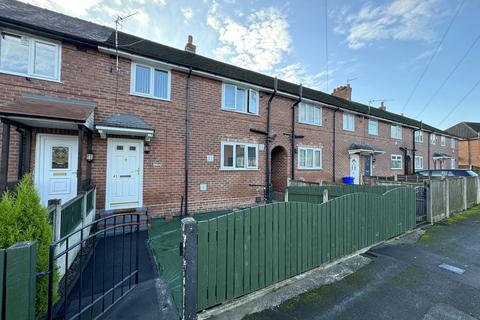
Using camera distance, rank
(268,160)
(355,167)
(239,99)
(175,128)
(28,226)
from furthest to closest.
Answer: (355,167), (268,160), (239,99), (175,128), (28,226)

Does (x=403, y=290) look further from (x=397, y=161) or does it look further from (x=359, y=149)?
(x=397, y=161)

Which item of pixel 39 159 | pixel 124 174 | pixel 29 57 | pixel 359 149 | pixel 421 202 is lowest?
pixel 421 202

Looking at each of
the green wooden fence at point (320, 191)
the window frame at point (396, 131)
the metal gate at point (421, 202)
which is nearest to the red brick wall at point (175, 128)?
the green wooden fence at point (320, 191)

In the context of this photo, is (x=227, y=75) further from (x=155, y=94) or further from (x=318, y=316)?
(x=318, y=316)

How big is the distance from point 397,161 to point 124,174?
21.5m

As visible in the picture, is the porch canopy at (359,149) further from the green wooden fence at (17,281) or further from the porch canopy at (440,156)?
the green wooden fence at (17,281)

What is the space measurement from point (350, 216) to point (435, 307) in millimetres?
1940

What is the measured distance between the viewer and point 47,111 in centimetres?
540

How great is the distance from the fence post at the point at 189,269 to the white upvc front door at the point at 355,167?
15086 millimetres

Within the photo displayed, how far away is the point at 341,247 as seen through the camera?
14.9 feet

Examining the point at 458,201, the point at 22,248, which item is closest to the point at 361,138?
the point at 458,201

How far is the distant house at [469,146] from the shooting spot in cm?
3331

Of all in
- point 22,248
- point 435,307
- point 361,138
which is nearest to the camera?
point 22,248

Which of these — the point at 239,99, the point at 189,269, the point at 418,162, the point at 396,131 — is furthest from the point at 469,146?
the point at 189,269
